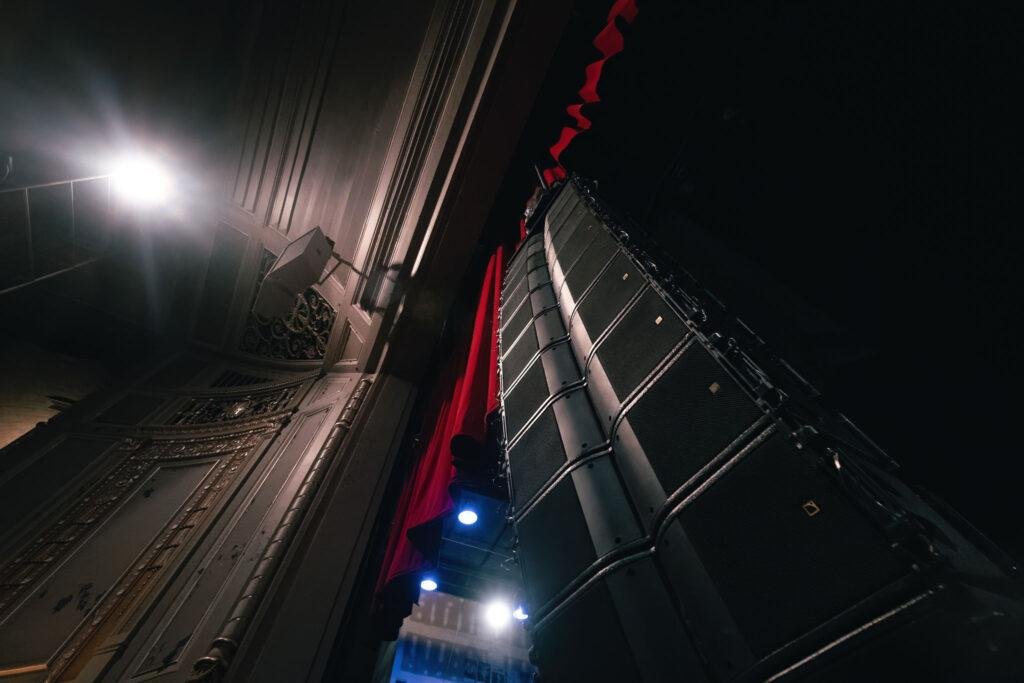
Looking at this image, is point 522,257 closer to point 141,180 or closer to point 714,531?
point 714,531

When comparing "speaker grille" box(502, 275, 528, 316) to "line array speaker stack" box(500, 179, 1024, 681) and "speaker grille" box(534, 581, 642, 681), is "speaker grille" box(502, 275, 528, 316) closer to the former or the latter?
"line array speaker stack" box(500, 179, 1024, 681)

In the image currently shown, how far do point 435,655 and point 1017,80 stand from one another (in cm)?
1284

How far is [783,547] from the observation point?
80 cm

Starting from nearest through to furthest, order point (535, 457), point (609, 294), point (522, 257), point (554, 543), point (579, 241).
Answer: point (554, 543) → point (535, 457) → point (609, 294) → point (579, 241) → point (522, 257)

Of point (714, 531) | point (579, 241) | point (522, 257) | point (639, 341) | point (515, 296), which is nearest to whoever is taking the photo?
point (714, 531)

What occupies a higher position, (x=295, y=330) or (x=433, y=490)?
(x=295, y=330)

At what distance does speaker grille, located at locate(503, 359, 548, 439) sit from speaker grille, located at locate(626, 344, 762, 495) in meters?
0.59

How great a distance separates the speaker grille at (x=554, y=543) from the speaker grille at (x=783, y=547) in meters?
0.37

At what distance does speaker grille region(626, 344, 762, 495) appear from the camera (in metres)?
1.03

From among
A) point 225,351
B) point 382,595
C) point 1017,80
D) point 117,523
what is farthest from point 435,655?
point 1017,80

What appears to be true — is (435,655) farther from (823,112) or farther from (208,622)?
(823,112)

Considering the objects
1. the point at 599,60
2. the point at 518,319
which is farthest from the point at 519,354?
the point at 599,60

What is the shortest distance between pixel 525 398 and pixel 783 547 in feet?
4.09

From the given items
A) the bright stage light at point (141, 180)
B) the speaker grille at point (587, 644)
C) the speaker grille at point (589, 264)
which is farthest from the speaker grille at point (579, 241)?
the bright stage light at point (141, 180)
